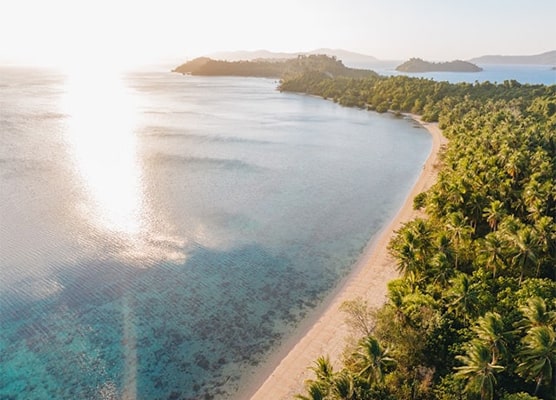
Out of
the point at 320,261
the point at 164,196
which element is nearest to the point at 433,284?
the point at 320,261

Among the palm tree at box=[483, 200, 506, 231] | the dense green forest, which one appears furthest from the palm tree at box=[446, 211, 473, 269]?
the palm tree at box=[483, 200, 506, 231]

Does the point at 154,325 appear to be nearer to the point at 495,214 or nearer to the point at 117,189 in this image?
the point at 495,214

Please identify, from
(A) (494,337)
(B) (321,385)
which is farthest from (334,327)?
(A) (494,337)

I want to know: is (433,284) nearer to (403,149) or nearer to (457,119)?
(403,149)

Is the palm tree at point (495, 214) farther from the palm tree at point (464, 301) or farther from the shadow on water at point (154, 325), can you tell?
the shadow on water at point (154, 325)

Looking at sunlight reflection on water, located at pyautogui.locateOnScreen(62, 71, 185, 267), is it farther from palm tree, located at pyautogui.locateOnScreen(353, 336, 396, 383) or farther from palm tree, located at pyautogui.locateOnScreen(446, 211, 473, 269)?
palm tree, located at pyautogui.locateOnScreen(446, 211, 473, 269)

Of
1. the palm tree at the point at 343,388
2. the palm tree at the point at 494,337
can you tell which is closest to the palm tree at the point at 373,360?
the palm tree at the point at 343,388
